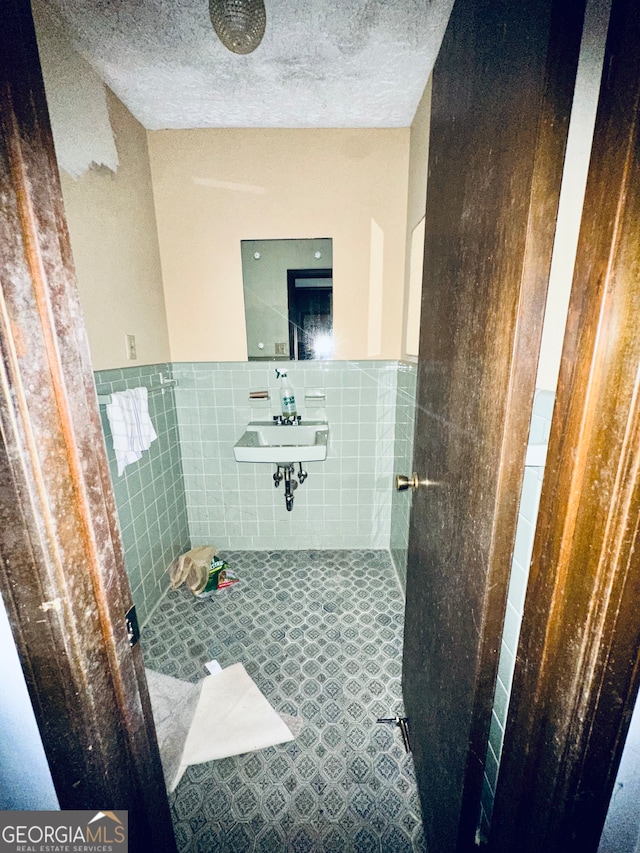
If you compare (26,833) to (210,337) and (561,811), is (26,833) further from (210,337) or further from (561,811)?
(210,337)

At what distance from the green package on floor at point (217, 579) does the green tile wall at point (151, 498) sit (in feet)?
0.95

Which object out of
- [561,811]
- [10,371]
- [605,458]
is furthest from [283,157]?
[561,811]

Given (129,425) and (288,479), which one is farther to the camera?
(288,479)

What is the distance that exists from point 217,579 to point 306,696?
0.98 m

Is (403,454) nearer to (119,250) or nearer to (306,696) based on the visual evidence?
(306,696)

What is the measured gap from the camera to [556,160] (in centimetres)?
48

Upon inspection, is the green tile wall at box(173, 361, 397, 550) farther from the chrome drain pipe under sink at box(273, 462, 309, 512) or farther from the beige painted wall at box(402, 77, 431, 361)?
the beige painted wall at box(402, 77, 431, 361)

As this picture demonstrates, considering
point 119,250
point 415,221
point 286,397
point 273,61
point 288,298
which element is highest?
point 273,61

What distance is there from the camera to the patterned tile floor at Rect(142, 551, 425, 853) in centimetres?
109

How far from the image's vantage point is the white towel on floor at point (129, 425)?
166 centimetres

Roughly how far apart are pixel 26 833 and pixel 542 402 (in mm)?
1434

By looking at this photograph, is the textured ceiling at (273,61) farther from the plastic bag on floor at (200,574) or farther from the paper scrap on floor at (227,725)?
the paper scrap on floor at (227,725)

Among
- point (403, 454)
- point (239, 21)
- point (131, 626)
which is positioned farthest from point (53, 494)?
point (403, 454)

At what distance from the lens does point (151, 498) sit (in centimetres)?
204
